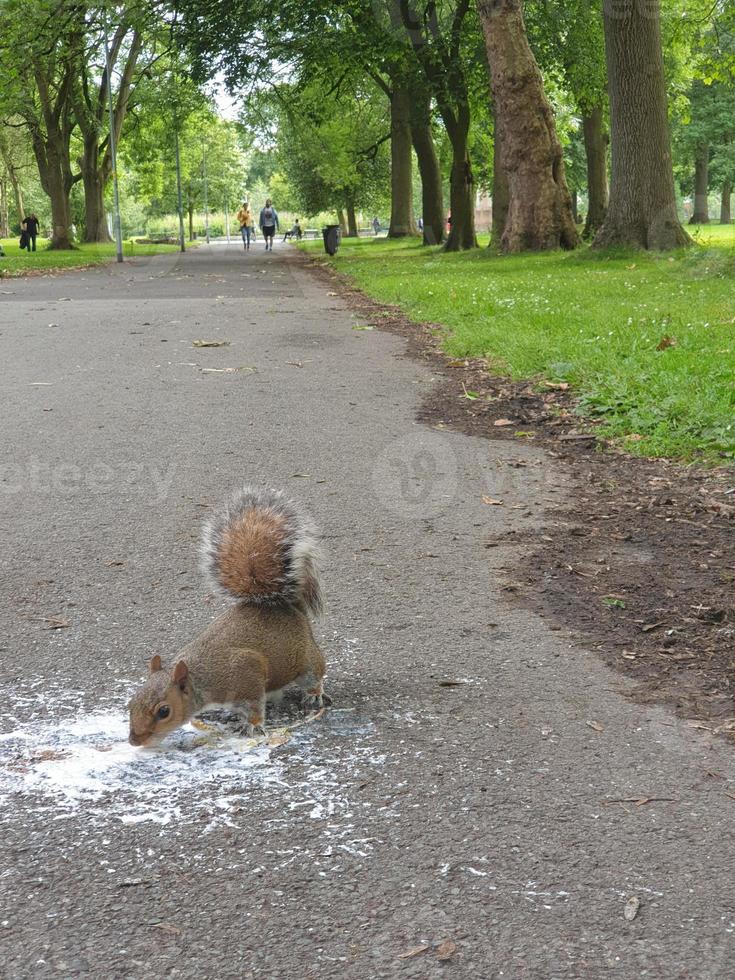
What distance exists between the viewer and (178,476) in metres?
6.98

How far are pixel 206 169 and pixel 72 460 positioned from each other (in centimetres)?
9440

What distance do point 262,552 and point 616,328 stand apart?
29.5ft

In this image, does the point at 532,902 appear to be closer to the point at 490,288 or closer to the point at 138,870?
the point at 138,870

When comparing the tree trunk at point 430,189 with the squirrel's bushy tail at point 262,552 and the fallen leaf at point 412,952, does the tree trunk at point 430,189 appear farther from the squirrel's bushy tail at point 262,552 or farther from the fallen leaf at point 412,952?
the fallen leaf at point 412,952

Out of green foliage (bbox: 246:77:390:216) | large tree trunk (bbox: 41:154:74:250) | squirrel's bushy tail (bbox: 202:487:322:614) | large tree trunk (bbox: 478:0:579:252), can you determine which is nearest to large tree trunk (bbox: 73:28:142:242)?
large tree trunk (bbox: 41:154:74:250)

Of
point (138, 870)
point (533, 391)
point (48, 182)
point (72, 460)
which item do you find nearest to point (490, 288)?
point (533, 391)

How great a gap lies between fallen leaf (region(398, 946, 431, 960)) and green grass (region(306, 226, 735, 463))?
16.7ft

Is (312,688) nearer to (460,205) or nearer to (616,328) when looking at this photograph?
(616,328)

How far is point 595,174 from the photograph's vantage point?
35.0m

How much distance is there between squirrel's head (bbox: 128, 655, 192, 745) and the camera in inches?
131

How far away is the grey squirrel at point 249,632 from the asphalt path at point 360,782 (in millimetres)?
133

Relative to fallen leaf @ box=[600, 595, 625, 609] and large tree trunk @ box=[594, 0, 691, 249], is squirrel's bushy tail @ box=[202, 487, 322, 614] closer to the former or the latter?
fallen leaf @ box=[600, 595, 625, 609]

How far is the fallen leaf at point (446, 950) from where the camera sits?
244 centimetres

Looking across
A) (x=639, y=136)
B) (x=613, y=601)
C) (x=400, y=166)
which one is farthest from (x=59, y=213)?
(x=613, y=601)
